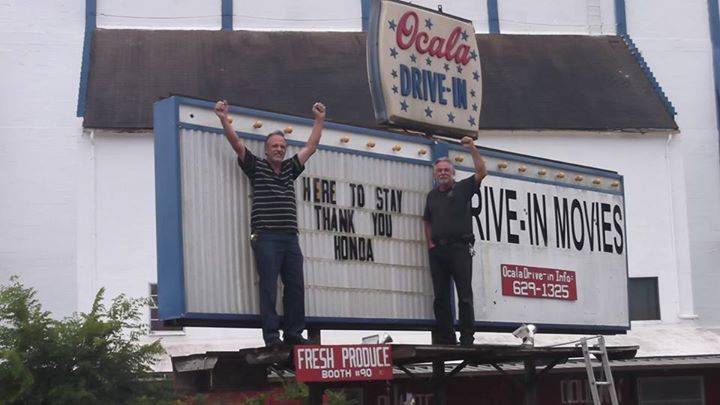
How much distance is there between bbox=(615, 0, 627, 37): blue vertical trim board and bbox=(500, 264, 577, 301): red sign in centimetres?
1319

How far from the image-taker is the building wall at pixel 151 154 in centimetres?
2486

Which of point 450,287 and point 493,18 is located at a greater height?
point 493,18

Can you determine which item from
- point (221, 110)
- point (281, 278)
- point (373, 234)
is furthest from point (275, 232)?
point (373, 234)

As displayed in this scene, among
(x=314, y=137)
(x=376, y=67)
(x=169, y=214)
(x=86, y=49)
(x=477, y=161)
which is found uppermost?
(x=86, y=49)

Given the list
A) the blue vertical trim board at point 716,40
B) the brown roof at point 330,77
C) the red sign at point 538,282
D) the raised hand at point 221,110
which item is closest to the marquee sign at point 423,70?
the red sign at point 538,282

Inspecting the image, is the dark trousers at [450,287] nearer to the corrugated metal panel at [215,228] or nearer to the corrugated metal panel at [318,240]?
the corrugated metal panel at [318,240]

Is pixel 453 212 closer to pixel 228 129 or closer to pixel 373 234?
pixel 373 234

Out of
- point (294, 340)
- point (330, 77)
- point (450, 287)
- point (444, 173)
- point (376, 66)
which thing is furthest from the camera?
point (330, 77)

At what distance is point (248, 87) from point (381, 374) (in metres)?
14.3

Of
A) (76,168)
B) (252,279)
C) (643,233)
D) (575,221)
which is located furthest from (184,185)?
(643,233)

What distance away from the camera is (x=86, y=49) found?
2652 centimetres

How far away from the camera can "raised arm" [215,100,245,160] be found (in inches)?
492

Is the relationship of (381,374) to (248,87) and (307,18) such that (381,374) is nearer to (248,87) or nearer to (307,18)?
(248,87)

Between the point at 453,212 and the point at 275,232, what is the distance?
91.6 inches
